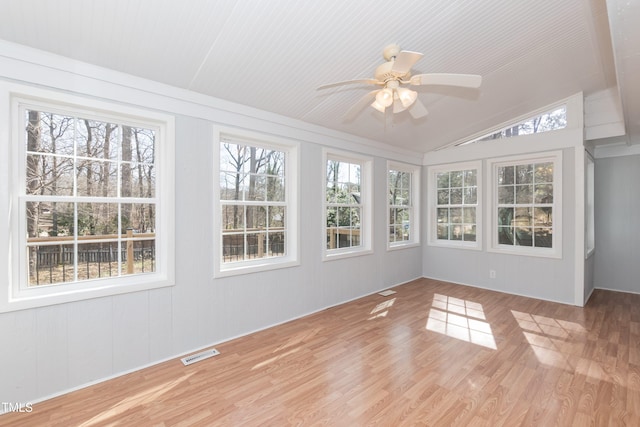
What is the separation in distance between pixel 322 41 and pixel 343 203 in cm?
236

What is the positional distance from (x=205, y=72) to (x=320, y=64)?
1040 mm

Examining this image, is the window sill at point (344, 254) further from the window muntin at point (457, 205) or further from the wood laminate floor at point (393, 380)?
the window muntin at point (457, 205)

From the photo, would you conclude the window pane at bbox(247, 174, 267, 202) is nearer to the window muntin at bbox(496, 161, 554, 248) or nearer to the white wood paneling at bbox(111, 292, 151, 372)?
the white wood paneling at bbox(111, 292, 151, 372)

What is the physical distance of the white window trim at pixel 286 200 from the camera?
3.03 metres

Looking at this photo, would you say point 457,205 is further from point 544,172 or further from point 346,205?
point 346,205

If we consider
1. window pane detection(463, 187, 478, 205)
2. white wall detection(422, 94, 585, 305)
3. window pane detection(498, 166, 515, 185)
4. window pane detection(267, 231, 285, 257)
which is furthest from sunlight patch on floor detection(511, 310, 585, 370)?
window pane detection(267, 231, 285, 257)

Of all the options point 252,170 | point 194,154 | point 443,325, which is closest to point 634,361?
point 443,325

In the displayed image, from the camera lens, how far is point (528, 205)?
4680mm

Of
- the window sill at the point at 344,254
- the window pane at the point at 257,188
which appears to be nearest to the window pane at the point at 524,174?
the window sill at the point at 344,254

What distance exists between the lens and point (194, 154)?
2.89 meters

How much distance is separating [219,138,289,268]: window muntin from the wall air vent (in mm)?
883

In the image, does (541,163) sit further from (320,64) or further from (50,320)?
(50,320)

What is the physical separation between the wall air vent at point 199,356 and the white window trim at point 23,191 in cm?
71

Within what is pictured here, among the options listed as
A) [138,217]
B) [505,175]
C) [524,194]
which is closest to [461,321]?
[524,194]
